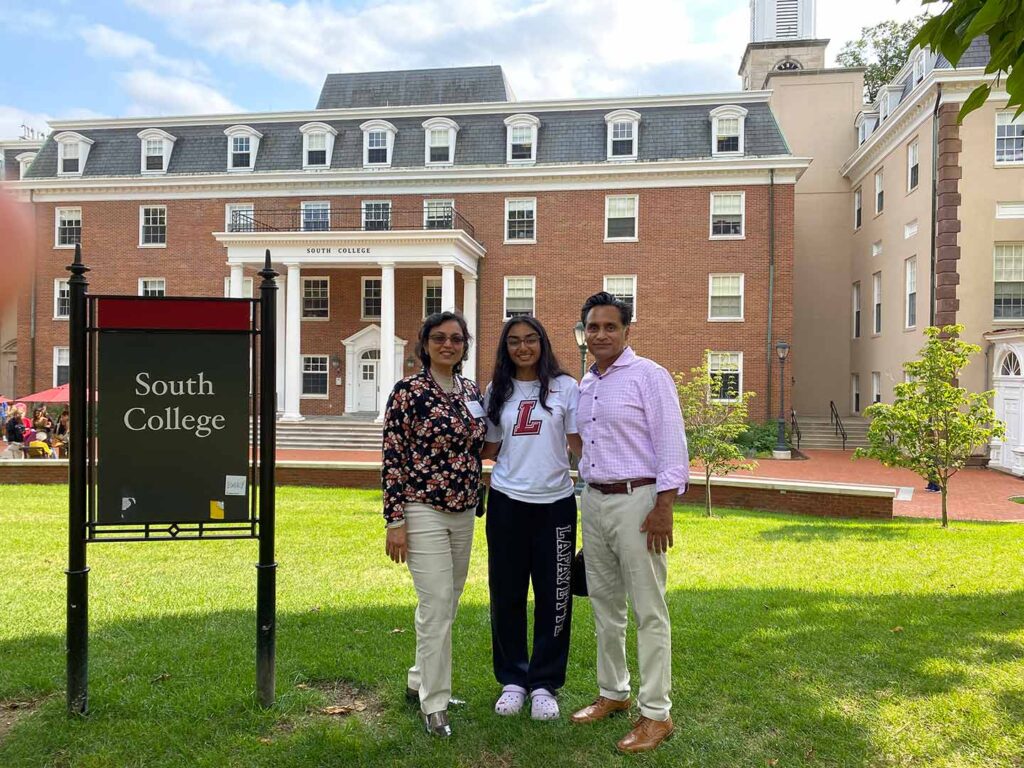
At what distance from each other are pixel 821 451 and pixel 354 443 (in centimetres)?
1472

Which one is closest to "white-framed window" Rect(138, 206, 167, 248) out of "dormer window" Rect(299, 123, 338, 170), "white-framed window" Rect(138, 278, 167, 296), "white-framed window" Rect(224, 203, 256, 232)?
"white-framed window" Rect(138, 278, 167, 296)

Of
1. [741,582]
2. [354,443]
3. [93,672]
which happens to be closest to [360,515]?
[741,582]

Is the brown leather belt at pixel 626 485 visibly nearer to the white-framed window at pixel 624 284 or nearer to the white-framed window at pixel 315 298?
the white-framed window at pixel 624 284

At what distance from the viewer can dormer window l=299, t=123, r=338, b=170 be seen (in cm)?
2717

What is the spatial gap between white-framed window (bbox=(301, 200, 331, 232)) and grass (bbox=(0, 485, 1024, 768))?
20082 mm

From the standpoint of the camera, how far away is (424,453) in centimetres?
385

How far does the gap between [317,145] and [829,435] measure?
68.3ft

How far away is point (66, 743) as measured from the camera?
360 cm

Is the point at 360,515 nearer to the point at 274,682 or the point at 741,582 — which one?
the point at 741,582

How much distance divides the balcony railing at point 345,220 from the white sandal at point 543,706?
22803 mm

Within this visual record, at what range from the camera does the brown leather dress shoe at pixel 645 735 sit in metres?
3.60

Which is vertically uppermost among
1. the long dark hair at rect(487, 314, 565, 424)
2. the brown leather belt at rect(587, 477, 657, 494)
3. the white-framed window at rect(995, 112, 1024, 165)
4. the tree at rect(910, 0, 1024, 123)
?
the white-framed window at rect(995, 112, 1024, 165)

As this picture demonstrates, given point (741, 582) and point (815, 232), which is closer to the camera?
point (741, 582)

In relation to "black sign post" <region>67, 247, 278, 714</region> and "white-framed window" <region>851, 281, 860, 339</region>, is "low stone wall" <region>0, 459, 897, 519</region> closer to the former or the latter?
"black sign post" <region>67, 247, 278, 714</region>
